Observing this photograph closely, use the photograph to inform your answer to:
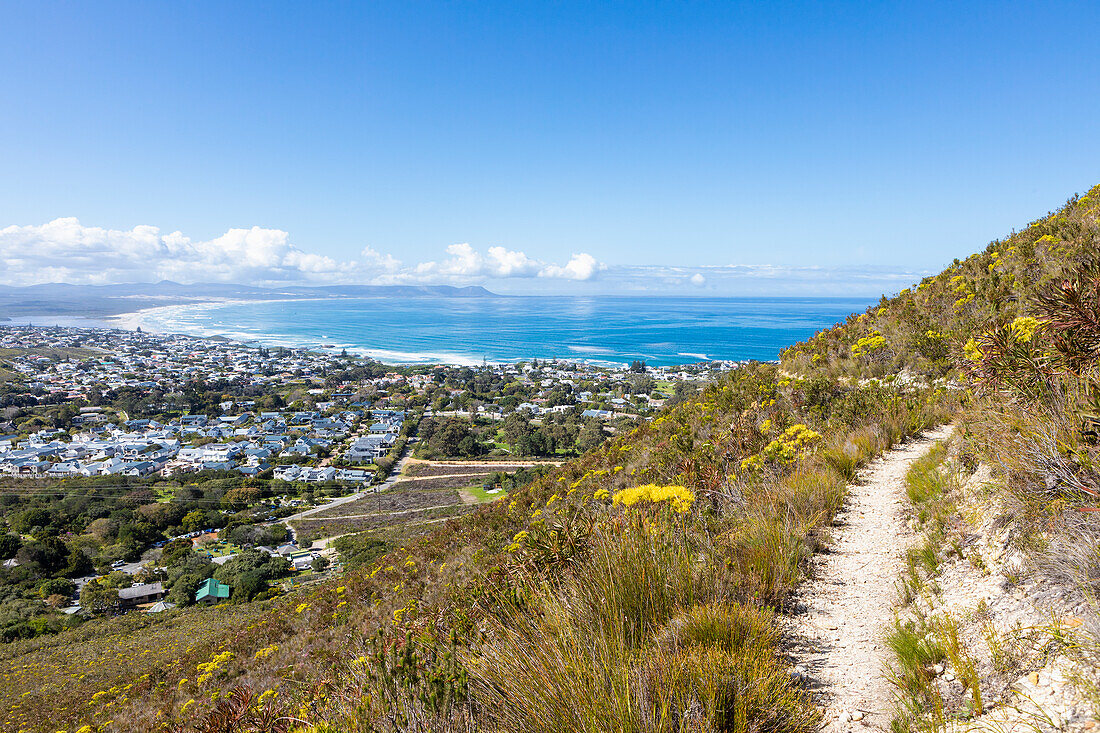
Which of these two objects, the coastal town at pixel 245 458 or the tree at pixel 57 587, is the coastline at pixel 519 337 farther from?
the tree at pixel 57 587

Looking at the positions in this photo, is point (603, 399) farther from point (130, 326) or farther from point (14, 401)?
point (130, 326)

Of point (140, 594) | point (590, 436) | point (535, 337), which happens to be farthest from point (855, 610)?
point (535, 337)

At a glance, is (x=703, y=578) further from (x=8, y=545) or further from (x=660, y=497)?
(x=8, y=545)

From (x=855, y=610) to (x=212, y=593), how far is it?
27.9m

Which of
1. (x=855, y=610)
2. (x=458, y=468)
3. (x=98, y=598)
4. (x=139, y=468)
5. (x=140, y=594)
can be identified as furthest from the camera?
(x=458, y=468)

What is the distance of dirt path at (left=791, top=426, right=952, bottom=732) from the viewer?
2361 millimetres

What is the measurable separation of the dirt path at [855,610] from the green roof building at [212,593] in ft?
88.4

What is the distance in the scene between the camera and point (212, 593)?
22.3 metres

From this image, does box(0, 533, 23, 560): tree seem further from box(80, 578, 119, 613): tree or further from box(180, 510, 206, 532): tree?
box(80, 578, 119, 613): tree

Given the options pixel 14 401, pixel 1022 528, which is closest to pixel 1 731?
pixel 1022 528

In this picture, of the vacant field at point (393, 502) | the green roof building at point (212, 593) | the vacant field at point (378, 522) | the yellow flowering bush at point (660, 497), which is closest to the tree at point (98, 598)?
the green roof building at point (212, 593)

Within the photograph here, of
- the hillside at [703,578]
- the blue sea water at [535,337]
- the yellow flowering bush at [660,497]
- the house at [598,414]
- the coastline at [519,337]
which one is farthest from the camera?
the blue sea water at [535,337]

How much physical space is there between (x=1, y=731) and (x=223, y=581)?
53.7 feet

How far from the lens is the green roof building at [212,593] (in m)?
22.0
